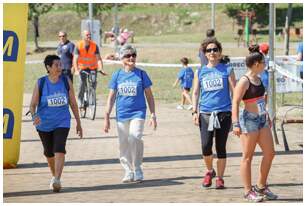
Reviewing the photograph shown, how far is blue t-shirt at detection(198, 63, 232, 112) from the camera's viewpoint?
11594mm

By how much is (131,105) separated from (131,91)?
0.56 ft

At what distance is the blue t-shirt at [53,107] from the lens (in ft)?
38.2

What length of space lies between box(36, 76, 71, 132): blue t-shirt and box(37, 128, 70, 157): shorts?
6 centimetres

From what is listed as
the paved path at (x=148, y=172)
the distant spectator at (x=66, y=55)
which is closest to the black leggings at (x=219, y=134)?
the paved path at (x=148, y=172)

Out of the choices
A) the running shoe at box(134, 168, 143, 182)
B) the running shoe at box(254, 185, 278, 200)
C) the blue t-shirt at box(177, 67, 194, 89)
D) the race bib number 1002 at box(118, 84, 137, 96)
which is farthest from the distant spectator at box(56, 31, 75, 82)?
the running shoe at box(254, 185, 278, 200)

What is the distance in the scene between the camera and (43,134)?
11766 mm

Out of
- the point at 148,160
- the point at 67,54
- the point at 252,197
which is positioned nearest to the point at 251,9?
→ the point at 67,54

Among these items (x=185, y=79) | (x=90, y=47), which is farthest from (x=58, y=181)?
(x=185, y=79)

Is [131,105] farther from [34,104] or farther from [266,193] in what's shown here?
[266,193]

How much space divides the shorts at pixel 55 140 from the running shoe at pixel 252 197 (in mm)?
2318

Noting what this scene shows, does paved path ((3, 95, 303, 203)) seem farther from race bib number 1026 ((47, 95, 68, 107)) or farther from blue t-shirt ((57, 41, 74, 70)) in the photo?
blue t-shirt ((57, 41, 74, 70))

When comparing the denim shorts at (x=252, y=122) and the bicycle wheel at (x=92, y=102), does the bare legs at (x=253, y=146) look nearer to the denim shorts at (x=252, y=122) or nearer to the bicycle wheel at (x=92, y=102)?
the denim shorts at (x=252, y=122)

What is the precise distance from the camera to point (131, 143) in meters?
12.3

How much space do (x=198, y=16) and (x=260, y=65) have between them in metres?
66.0
